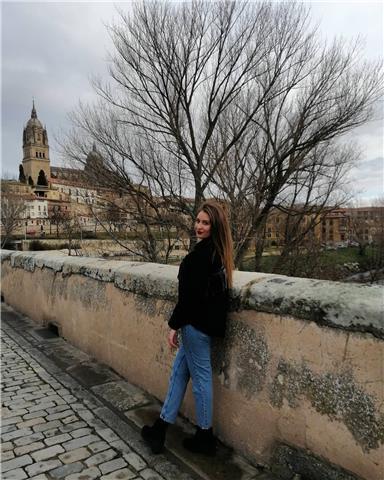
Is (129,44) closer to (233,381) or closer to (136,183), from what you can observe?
(136,183)

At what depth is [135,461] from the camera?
243 cm

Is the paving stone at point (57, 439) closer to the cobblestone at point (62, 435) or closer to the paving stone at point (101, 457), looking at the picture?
the cobblestone at point (62, 435)

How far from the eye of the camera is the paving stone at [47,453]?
2496 millimetres

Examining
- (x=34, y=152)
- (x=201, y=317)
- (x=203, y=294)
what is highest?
(x=34, y=152)

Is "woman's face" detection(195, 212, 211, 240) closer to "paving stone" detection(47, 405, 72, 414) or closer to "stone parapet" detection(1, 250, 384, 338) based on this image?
"stone parapet" detection(1, 250, 384, 338)

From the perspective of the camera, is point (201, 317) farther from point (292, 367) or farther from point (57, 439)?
point (57, 439)

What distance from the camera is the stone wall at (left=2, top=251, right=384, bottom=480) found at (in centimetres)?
174

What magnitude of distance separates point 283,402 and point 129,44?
12626mm

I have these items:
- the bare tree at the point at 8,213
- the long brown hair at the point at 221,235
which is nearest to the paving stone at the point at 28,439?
the long brown hair at the point at 221,235

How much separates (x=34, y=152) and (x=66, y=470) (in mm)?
106230

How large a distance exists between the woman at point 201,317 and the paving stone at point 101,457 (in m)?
0.24

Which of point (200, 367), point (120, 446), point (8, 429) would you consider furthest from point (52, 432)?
point (200, 367)

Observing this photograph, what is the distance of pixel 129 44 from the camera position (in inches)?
492

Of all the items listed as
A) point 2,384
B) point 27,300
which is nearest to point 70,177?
point 27,300
